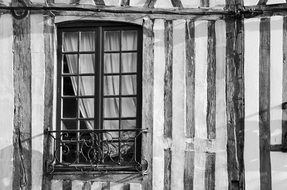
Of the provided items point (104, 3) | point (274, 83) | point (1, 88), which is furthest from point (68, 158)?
point (274, 83)

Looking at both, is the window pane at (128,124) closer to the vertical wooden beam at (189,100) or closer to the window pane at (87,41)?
the vertical wooden beam at (189,100)

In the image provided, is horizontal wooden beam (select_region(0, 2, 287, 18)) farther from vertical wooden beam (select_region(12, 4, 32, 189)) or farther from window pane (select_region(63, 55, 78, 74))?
window pane (select_region(63, 55, 78, 74))

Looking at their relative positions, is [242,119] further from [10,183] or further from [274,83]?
[10,183]

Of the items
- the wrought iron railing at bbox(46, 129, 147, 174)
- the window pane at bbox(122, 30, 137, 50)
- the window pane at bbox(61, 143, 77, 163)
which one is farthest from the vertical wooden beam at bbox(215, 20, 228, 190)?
the window pane at bbox(61, 143, 77, 163)

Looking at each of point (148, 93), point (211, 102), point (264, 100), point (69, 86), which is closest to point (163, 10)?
point (148, 93)

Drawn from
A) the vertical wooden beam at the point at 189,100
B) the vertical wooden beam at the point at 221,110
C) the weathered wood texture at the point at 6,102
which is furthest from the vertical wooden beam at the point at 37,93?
the vertical wooden beam at the point at 221,110

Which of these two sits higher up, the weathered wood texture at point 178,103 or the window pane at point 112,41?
the window pane at point 112,41

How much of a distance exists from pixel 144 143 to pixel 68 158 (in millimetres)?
960

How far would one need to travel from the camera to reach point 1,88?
9594 mm

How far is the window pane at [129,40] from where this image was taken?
977 centimetres

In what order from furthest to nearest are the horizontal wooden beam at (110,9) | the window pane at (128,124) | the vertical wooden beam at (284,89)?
1. the window pane at (128,124)
2. the horizontal wooden beam at (110,9)
3. the vertical wooden beam at (284,89)

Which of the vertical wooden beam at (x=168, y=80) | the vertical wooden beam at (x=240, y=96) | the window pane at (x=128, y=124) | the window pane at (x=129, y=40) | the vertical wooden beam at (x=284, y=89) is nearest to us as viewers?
the vertical wooden beam at (x=284, y=89)

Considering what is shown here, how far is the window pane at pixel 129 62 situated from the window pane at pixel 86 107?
1.86ft

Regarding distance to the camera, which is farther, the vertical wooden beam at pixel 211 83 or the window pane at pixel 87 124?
the window pane at pixel 87 124
